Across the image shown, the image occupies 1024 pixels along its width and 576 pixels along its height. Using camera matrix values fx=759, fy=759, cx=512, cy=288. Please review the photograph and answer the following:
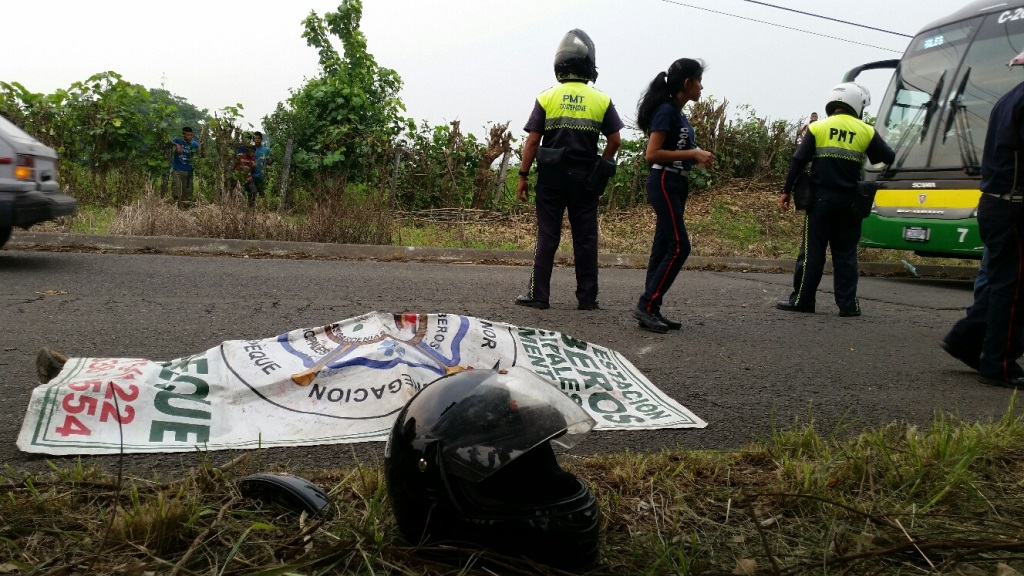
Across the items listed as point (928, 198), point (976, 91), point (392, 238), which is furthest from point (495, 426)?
point (976, 91)

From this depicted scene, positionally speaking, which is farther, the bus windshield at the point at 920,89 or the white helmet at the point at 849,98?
the bus windshield at the point at 920,89

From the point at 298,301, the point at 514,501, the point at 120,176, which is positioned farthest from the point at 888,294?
the point at 120,176

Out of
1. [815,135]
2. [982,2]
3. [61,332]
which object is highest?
[982,2]

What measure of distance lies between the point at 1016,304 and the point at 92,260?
7442 millimetres

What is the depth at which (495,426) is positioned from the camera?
5.32 feet

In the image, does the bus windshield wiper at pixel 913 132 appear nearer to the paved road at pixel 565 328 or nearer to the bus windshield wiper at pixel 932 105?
the bus windshield wiper at pixel 932 105

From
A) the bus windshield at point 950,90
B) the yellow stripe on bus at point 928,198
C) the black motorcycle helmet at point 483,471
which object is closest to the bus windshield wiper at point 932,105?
the bus windshield at point 950,90

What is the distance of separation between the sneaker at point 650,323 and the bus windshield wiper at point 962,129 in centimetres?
613

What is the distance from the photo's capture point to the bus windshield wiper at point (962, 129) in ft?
Answer: 30.0

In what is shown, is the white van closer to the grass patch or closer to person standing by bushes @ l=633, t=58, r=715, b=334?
person standing by bushes @ l=633, t=58, r=715, b=334

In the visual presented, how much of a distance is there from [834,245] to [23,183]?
7.25 meters

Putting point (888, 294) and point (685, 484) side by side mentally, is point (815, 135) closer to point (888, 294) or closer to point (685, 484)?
point (888, 294)

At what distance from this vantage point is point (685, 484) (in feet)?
7.59

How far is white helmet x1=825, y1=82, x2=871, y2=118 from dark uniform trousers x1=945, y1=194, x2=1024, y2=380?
2.54 m
